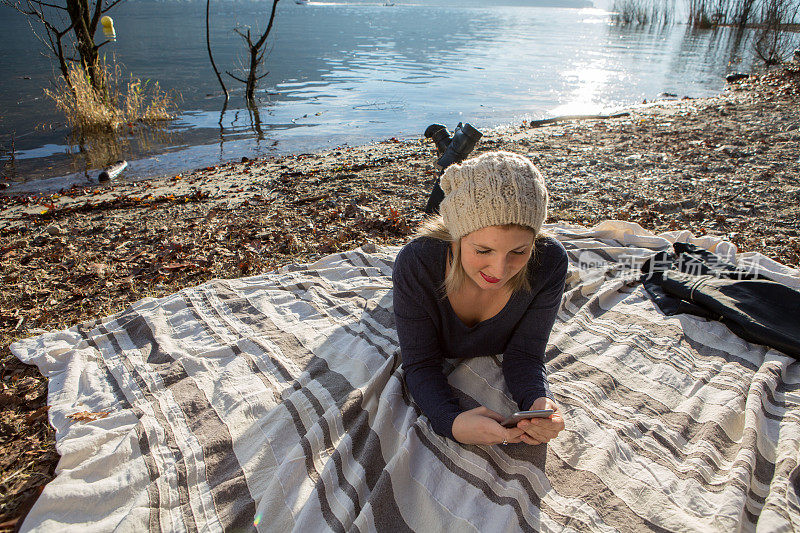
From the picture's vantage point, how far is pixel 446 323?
2576 mm

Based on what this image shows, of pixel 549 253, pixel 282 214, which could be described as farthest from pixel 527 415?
pixel 282 214

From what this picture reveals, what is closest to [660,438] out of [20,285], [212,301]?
[212,301]

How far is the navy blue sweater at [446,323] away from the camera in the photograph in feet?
7.72

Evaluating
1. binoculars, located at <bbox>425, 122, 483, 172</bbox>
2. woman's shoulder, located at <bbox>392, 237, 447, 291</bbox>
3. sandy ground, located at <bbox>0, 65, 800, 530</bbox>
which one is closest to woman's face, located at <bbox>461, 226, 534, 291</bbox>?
woman's shoulder, located at <bbox>392, 237, 447, 291</bbox>

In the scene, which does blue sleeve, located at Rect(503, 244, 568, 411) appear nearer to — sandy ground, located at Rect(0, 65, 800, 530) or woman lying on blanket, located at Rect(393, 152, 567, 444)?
woman lying on blanket, located at Rect(393, 152, 567, 444)

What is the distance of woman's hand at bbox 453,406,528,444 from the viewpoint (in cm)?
206

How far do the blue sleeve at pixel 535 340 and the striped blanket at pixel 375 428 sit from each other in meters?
0.19

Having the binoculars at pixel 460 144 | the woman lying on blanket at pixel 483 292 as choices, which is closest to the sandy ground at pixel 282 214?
the binoculars at pixel 460 144

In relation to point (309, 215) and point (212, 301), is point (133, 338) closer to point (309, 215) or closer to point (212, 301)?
point (212, 301)

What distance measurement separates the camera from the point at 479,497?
2.03m

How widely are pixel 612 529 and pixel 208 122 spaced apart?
48.9ft

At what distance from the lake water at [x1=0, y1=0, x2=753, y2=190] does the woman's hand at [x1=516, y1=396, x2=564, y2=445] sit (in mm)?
9658

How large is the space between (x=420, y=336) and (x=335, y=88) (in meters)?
18.9

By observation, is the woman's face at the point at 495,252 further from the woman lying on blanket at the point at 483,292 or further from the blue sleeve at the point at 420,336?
the blue sleeve at the point at 420,336
